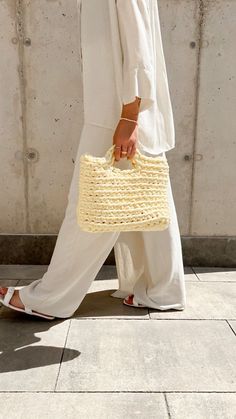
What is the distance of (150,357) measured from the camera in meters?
2.42

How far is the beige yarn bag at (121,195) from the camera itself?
87.3 inches

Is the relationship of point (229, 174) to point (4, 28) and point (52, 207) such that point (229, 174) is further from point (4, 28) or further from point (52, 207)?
point (4, 28)

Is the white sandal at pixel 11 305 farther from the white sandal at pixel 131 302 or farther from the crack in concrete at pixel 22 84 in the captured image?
the crack in concrete at pixel 22 84

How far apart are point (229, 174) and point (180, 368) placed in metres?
1.96

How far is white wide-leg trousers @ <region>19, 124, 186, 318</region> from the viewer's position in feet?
8.68

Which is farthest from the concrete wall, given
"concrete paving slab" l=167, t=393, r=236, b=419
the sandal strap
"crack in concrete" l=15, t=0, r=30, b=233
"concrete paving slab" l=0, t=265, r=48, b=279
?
"concrete paving slab" l=167, t=393, r=236, b=419

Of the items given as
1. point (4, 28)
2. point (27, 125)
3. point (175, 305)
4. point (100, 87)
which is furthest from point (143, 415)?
point (4, 28)

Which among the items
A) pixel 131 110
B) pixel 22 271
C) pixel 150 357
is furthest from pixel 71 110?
pixel 150 357

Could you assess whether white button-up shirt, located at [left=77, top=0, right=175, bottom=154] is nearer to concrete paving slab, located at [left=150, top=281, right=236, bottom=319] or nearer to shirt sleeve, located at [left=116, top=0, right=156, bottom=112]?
shirt sleeve, located at [left=116, top=0, right=156, bottom=112]

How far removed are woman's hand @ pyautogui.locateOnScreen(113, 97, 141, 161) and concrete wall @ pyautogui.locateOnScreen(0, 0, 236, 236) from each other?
1.48 meters

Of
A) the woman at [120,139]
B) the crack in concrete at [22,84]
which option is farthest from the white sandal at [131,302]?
the crack in concrete at [22,84]

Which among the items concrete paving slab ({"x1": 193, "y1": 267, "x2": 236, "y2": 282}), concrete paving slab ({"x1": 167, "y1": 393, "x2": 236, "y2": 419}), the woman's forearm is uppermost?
the woman's forearm

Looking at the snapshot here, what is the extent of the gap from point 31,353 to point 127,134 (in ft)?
4.06

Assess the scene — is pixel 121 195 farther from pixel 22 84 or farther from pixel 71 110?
pixel 22 84
